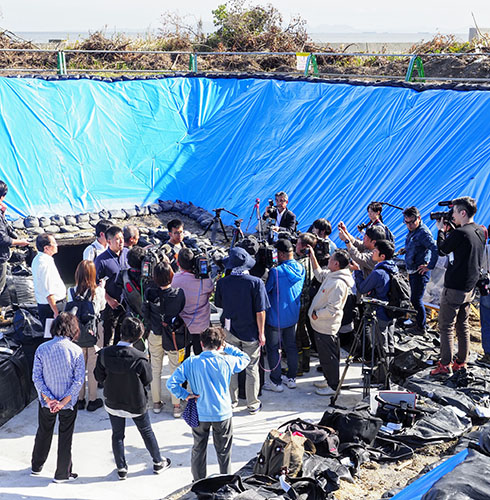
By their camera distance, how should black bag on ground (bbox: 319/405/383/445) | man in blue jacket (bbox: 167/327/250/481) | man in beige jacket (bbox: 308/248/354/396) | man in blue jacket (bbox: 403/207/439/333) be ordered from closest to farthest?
man in blue jacket (bbox: 167/327/250/481) < black bag on ground (bbox: 319/405/383/445) < man in beige jacket (bbox: 308/248/354/396) < man in blue jacket (bbox: 403/207/439/333)

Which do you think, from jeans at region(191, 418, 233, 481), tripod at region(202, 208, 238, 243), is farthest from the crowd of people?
tripod at region(202, 208, 238, 243)

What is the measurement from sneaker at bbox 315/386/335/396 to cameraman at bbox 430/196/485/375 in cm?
100

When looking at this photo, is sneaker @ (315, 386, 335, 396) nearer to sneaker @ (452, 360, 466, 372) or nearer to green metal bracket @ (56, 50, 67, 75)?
sneaker @ (452, 360, 466, 372)

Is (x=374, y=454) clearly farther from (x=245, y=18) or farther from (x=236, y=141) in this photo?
(x=245, y=18)

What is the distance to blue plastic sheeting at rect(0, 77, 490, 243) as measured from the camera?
11.1 m

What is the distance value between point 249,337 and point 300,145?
8192mm

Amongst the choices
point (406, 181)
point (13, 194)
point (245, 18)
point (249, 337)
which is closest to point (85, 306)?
point (249, 337)

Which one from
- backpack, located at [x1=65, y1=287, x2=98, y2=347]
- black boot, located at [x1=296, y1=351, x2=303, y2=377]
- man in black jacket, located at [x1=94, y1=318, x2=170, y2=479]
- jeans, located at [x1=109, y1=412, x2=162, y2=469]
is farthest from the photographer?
black boot, located at [x1=296, y1=351, x2=303, y2=377]

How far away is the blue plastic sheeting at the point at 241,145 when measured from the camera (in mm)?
11102

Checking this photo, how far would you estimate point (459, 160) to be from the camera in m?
10.6

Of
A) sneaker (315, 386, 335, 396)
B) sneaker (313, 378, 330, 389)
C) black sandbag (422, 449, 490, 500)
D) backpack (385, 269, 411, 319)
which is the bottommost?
sneaker (315, 386, 335, 396)

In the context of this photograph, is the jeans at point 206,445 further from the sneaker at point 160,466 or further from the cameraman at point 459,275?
the cameraman at point 459,275

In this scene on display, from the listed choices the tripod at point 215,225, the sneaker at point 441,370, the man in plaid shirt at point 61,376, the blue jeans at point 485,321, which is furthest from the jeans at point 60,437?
the tripod at point 215,225

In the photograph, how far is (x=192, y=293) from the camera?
626 centimetres
